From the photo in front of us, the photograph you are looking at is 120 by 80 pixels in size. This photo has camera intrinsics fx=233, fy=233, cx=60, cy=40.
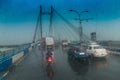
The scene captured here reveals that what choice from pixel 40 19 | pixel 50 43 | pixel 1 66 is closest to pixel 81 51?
pixel 1 66

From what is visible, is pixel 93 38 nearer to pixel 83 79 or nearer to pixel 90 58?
pixel 90 58

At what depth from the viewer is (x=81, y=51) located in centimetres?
2662

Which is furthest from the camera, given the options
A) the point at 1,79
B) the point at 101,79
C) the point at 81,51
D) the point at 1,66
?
the point at 81,51

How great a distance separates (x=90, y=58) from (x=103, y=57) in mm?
1988

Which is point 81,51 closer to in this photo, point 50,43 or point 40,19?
point 50,43

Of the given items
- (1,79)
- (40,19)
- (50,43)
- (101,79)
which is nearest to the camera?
(101,79)

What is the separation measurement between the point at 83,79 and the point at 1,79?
5.25 m

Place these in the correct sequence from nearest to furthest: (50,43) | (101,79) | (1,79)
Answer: (101,79) → (1,79) → (50,43)

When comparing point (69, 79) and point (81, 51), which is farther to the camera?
point (81, 51)

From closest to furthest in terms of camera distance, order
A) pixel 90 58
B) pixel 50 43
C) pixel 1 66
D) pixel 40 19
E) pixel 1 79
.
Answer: pixel 1 79 → pixel 1 66 → pixel 90 58 → pixel 50 43 → pixel 40 19

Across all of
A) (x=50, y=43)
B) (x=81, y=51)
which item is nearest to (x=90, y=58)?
(x=81, y=51)

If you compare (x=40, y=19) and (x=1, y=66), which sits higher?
(x=40, y=19)

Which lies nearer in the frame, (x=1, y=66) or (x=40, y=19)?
(x=1, y=66)

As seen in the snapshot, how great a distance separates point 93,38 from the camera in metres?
81.9
